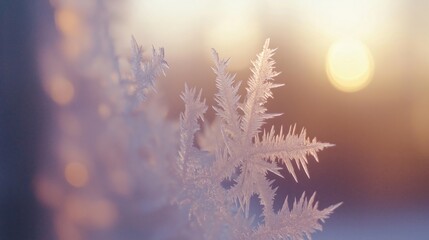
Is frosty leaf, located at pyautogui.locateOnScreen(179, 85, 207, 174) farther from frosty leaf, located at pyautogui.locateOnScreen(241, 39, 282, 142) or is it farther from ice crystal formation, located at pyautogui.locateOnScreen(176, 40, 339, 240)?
frosty leaf, located at pyautogui.locateOnScreen(241, 39, 282, 142)

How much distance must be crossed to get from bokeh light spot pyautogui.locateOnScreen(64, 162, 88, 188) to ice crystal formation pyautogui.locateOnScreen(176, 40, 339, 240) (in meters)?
0.33

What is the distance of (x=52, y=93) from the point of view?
6.74 ft

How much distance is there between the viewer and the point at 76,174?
197cm

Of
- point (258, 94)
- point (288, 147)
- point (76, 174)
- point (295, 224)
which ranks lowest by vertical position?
point (295, 224)

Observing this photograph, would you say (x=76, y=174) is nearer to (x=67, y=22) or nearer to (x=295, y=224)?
→ (x=67, y=22)

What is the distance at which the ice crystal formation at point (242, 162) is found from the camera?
166 cm

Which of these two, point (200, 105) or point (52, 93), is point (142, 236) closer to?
point (200, 105)

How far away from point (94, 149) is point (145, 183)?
193 millimetres

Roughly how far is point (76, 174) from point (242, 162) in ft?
1.78

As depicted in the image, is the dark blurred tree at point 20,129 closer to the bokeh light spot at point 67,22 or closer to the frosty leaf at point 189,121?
the bokeh light spot at point 67,22

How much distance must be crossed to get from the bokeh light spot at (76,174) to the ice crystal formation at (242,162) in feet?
1.10

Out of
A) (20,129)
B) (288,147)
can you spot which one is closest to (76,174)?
(20,129)

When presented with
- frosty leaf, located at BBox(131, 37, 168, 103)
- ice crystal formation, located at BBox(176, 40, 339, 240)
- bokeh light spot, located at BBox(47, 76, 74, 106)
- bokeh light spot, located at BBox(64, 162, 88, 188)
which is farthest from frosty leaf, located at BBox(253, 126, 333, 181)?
bokeh light spot, located at BBox(47, 76, 74, 106)

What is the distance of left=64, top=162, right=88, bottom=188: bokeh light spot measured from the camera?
194 cm
